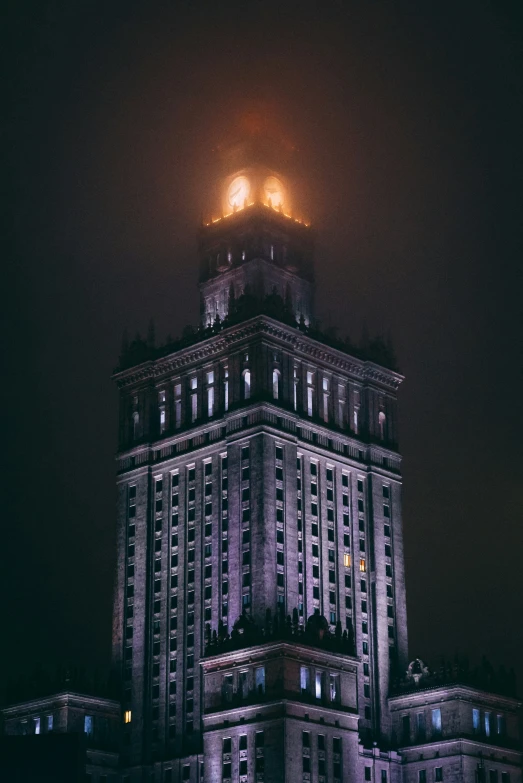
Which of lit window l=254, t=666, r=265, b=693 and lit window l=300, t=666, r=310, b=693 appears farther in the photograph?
lit window l=300, t=666, r=310, b=693

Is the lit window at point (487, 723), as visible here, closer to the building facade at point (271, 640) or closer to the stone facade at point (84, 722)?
the building facade at point (271, 640)

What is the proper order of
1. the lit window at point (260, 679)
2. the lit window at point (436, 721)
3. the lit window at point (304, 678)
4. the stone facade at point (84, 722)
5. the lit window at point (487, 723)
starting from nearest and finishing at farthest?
the lit window at point (260, 679) → the lit window at point (304, 678) → the lit window at point (436, 721) → the lit window at point (487, 723) → the stone facade at point (84, 722)

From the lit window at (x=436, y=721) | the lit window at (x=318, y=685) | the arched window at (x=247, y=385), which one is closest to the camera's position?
the lit window at (x=318, y=685)

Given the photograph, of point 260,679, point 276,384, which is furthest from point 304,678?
point 276,384

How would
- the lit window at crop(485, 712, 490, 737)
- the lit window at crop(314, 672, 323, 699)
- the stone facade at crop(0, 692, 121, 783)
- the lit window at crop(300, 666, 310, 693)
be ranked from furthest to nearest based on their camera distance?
the stone facade at crop(0, 692, 121, 783), the lit window at crop(485, 712, 490, 737), the lit window at crop(314, 672, 323, 699), the lit window at crop(300, 666, 310, 693)

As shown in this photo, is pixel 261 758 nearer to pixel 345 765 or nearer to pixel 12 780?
pixel 345 765

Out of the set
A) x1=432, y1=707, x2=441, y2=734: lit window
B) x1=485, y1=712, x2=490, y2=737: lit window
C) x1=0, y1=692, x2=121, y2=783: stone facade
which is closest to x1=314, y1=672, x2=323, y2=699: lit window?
x1=432, y1=707, x2=441, y2=734: lit window

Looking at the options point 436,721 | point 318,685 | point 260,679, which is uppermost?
point 260,679

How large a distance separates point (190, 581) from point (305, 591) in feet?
48.7

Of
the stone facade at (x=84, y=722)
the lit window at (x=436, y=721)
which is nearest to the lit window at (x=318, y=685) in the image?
the lit window at (x=436, y=721)

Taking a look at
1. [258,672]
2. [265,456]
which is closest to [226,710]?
[258,672]

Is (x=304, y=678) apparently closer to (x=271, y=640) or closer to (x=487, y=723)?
(x=271, y=640)

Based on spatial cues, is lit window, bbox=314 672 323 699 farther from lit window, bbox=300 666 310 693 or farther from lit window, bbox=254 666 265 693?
lit window, bbox=254 666 265 693

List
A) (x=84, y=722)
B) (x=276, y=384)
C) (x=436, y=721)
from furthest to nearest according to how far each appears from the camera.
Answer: (x=276, y=384) → (x=84, y=722) → (x=436, y=721)
